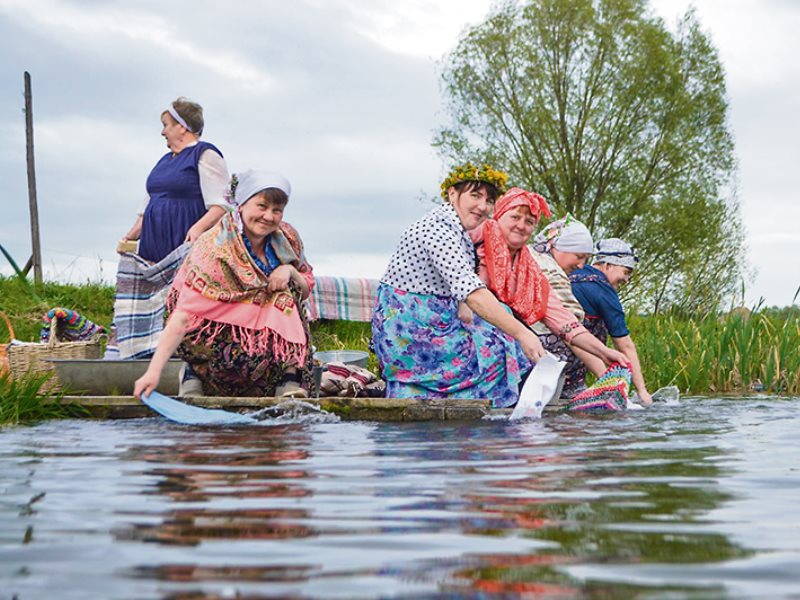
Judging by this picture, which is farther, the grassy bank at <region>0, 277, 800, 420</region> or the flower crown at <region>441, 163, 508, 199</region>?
the grassy bank at <region>0, 277, 800, 420</region>

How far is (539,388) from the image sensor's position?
6.69 m

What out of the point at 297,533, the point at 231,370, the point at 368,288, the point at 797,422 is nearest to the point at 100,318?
the point at 368,288

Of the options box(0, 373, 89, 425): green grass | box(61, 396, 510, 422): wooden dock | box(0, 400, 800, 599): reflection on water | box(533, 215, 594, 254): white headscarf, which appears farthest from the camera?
box(533, 215, 594, 254): white headscarf

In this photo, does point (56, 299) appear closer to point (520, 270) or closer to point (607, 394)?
point (520, 270)

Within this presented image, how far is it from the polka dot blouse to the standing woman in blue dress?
1.68m

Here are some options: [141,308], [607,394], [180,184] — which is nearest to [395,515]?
[607,394]

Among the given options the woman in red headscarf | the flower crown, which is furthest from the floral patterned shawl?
the flower crown

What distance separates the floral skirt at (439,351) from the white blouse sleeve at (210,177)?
1.68 meters

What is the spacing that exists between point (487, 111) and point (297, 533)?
920 inches

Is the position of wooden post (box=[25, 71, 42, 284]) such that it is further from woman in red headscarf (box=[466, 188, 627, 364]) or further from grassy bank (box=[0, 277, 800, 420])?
woman in red headscarf (box=[466, 188, 627, 364])

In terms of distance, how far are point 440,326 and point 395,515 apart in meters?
3.57

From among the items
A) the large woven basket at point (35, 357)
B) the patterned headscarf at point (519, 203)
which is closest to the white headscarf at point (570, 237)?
the patterned headscarf at point (519, 203)

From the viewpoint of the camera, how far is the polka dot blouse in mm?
6504

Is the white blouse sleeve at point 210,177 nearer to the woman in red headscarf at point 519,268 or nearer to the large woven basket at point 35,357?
the large woven basket at point 35,357
